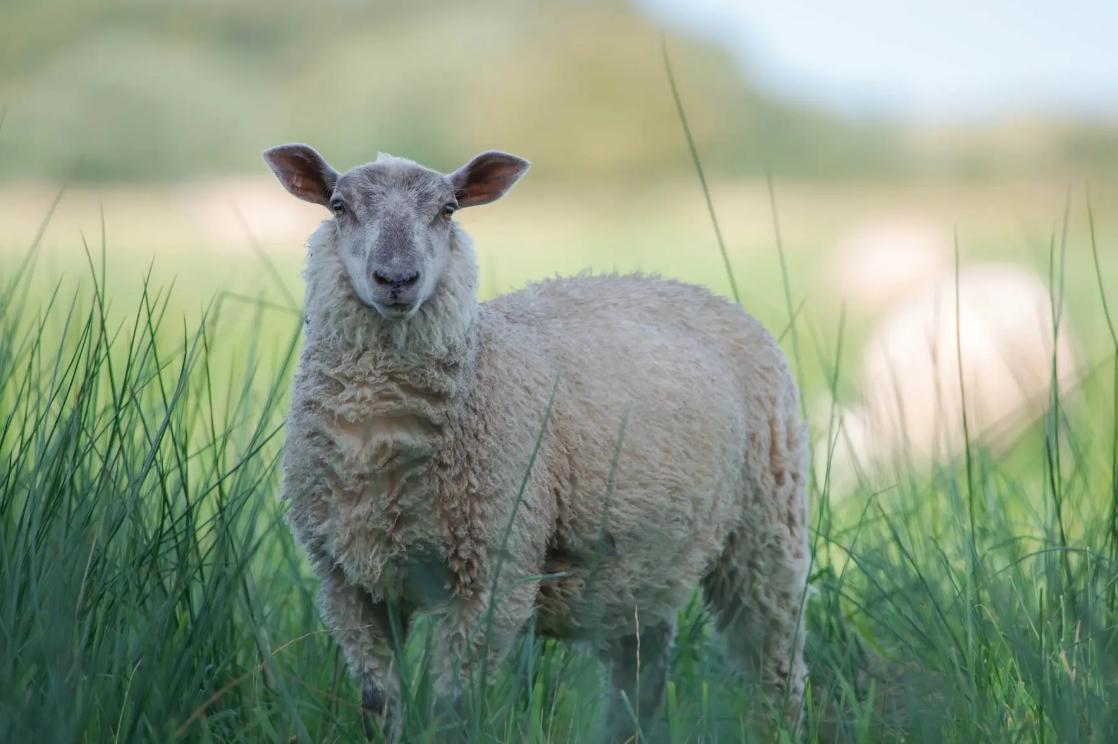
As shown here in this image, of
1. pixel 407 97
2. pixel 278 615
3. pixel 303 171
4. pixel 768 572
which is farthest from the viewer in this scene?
pixel 407 97

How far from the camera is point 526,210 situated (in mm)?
38594

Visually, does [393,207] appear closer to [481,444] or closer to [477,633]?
[481,444]

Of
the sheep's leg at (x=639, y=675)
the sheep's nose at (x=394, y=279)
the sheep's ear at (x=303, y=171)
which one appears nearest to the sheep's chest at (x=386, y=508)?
the sheep's nose at (x=394, y=279)

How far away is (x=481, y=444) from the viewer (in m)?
2.82

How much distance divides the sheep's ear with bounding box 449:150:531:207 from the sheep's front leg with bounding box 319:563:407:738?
1.01m

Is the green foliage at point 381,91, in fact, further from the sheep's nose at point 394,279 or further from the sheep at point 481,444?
the sheep's nose at point 394,279

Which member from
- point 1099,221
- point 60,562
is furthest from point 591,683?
point 1099,221

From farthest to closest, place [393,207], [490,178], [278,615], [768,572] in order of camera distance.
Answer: [768,572] → [278,615] → [490,178] → [393,207]

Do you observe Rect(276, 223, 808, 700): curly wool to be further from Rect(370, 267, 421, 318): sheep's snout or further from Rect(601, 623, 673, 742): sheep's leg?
Rect(601, 623, 673, 742): sheep's leg

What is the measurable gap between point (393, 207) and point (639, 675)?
5.58 ft

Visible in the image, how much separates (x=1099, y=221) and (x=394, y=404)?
40052mm

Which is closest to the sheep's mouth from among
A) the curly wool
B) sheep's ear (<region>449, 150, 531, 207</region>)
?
the curly wool

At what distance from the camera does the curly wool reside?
9.02 feet

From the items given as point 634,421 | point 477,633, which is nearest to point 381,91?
point 634,421
